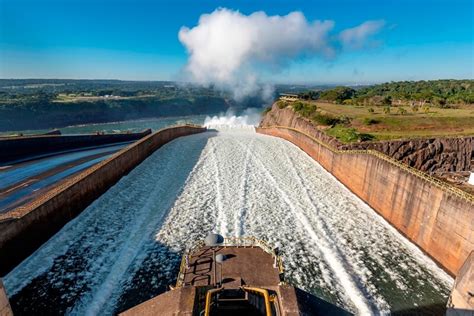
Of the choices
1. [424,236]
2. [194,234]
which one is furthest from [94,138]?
[424,236]

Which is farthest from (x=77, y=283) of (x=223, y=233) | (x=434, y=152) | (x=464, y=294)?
(x=434, y=152)

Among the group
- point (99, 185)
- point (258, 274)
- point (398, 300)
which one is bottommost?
point (398, 300)

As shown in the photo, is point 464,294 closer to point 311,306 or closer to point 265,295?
point 311,306

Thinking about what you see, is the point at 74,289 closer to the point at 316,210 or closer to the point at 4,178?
the point at 316,210

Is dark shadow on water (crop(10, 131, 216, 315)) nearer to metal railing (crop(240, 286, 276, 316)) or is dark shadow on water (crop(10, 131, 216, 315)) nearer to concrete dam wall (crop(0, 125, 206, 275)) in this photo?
concrete dam wall (crop(0, 125, 206, 275))

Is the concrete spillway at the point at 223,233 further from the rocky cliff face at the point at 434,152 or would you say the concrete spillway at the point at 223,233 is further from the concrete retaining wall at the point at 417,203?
the rocky cliff face at the point at 434,152

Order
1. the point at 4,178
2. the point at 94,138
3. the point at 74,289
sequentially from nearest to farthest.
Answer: the point at 74,289 → the point at 4,178 → the point at 94,138
